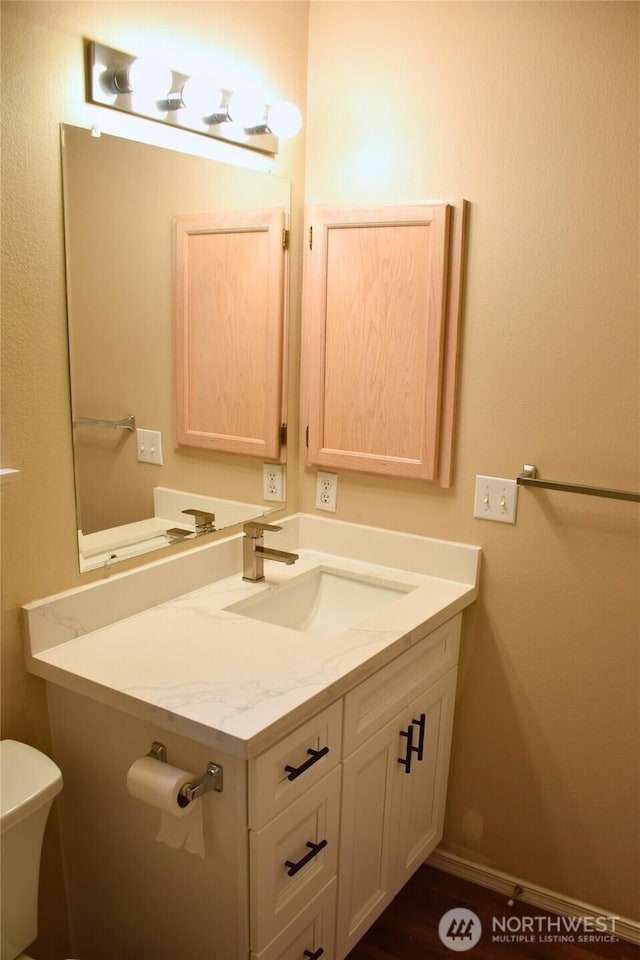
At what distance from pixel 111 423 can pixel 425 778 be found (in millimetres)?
1201

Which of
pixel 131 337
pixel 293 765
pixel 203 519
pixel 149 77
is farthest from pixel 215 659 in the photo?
pixel 149 77

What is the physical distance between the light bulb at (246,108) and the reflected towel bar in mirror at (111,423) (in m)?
0.77

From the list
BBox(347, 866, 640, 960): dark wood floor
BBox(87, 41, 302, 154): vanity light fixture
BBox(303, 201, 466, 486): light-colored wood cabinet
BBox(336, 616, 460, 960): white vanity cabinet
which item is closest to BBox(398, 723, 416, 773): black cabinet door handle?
BBox(336, 616, 460, 960): white vanity cabinet

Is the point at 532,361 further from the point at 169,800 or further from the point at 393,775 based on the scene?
the point at 169,800

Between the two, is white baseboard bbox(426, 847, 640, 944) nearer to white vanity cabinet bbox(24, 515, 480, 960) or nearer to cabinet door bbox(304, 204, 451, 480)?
white vanity cabinet bbox(24, 515, 480, 960)

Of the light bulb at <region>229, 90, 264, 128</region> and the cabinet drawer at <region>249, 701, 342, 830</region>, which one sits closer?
the cabinet drawer at <region>249, 701, 342, 830</region>

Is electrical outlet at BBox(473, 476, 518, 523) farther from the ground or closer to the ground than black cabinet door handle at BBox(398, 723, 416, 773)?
farther from the ground

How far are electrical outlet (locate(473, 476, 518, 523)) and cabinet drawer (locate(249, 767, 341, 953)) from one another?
0.76 meters

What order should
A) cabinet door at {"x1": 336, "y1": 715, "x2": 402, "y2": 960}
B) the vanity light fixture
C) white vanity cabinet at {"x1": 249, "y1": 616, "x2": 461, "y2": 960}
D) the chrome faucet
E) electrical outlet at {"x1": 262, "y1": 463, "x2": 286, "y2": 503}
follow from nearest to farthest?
white vanity cabinet at {"x1": 249, "y1": 616, "x2": 461, "y2": 960} < the vanity light fixture < cabinet door at {"x1": 336, "y1": 715, "x2": 402, "y2": 960} < the chrome faucet < electrical outlet at {"x1": 262, "y1": 463, "x2": 286, "y2": 503}

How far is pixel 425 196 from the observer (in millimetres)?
1923

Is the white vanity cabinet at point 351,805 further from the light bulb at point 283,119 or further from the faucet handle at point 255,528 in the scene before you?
the light bulb at point 283,119

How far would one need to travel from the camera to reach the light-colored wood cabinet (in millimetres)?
1913

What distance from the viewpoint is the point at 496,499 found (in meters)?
1.94

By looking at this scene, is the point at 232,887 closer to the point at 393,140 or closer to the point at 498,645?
A: the point at 498,645
